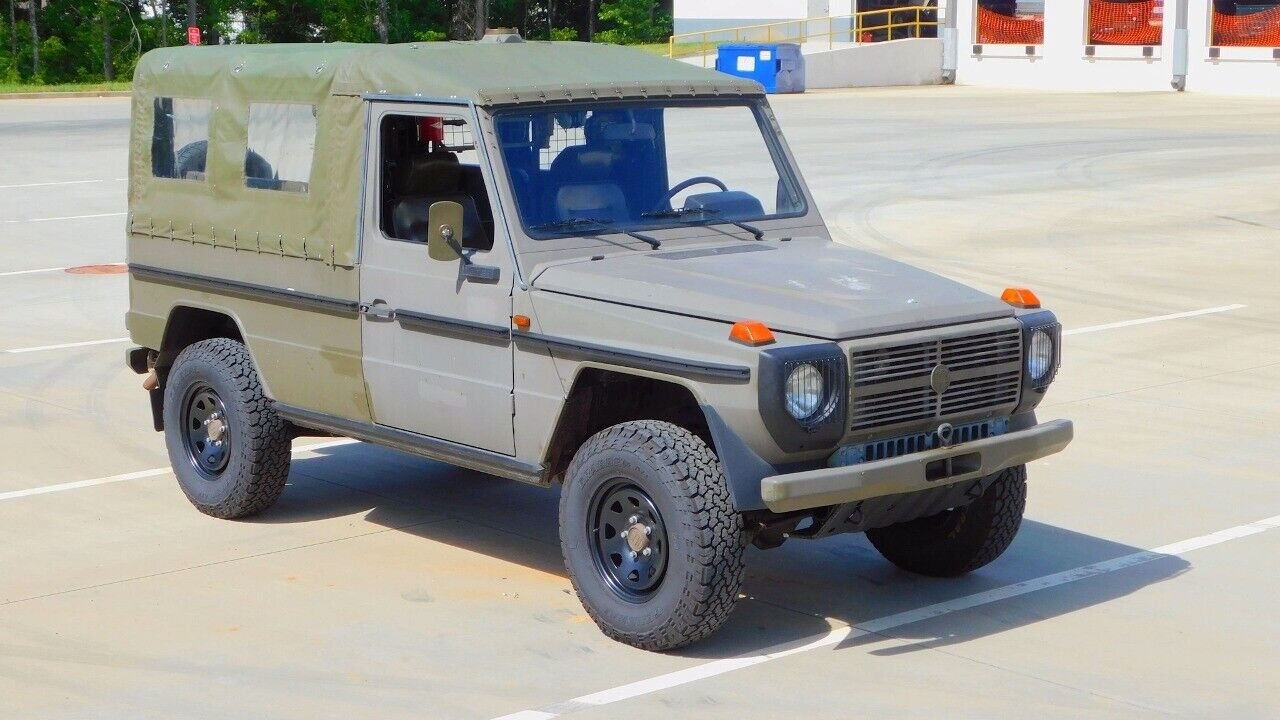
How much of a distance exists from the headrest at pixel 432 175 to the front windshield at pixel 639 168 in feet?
2.00

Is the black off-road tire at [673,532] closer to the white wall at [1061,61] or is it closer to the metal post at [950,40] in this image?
the white wall at [1061,61]

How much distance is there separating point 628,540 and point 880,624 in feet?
3.59

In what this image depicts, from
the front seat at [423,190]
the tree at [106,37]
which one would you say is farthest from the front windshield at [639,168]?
the tree at [106,37]

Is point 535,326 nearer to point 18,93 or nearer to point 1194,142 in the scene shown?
point 1194,142

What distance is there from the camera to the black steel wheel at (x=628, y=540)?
621cm

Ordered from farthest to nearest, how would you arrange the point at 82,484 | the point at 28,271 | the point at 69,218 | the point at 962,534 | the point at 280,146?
the point at 69,218 → the point at 28,271 → the point at 82,484 → the point at 280,146 → the point at 962,534

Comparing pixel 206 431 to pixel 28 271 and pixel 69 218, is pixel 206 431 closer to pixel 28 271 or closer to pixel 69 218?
pixel 28 271

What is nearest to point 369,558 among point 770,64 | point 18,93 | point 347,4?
point 770,64

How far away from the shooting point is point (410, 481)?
9.01 meters

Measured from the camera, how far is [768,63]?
143 feet

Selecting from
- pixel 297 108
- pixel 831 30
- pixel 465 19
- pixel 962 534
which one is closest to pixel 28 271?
pixel 297 108

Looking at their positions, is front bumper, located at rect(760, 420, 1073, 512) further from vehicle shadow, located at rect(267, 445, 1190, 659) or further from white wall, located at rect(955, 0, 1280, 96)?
white wall, located at rect(955, 0, 1280, 96)

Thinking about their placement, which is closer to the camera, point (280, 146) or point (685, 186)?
point (685, 186)

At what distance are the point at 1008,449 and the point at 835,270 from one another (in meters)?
1.00
